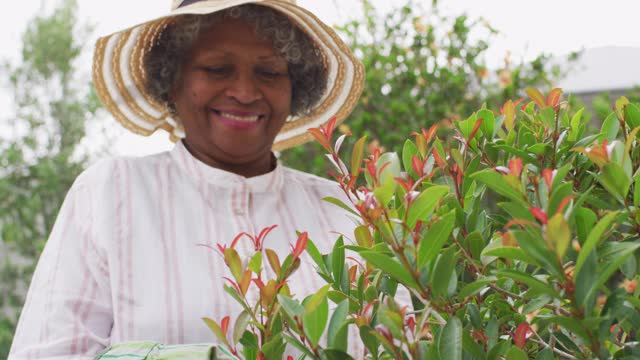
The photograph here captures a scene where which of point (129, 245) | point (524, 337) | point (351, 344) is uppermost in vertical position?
point (524, 337)

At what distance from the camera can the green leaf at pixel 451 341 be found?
97 centimetres

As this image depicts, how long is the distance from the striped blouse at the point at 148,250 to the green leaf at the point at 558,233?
92 centimetres

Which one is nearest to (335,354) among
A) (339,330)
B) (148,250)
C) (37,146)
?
(339,330)

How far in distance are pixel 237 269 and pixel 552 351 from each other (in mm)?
438

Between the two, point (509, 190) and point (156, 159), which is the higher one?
point (509, 190)

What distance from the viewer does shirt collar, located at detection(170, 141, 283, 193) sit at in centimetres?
216

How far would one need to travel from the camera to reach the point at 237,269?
1.11 metres

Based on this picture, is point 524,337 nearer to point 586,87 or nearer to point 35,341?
point 35,341

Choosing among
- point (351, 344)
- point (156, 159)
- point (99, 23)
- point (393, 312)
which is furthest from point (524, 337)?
point (99, 23)

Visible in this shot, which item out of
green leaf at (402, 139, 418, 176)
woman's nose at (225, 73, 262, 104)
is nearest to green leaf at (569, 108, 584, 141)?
green leaf at (402, 139, 418, 176)

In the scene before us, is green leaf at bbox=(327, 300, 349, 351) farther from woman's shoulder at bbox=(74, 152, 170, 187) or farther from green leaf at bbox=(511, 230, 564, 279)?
woman's shoulder at bbox=(74, 152, 170, 187)

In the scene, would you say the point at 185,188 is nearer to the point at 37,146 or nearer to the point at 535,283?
the point at 535,283

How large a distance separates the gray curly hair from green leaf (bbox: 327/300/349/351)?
4.20 ft

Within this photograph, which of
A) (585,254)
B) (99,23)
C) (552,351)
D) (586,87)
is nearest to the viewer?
(585,254)
